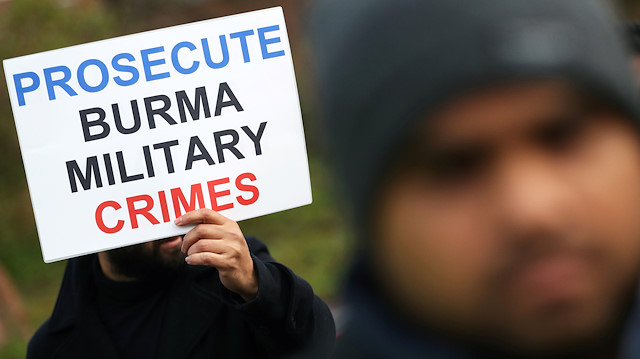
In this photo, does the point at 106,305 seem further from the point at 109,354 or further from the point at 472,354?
the point at 472,354

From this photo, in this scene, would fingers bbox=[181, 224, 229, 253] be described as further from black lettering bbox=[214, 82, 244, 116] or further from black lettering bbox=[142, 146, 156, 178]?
black lettering bbox=[214, 82, 244, 116]

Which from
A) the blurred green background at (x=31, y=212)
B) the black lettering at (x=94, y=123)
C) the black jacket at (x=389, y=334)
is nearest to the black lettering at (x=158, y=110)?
the black lettering at (x=94, y=123)

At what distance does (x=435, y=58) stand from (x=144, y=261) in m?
1.83

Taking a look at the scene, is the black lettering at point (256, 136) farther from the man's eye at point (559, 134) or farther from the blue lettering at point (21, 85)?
the man's eye at point (559, 134)

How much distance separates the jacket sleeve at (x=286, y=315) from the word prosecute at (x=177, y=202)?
0.20 m

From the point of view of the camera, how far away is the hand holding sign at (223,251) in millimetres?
2141

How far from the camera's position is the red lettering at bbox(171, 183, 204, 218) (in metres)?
2.32

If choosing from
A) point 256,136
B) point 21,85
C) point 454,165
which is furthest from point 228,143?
point 454,165

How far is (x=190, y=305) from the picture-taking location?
7.88ft

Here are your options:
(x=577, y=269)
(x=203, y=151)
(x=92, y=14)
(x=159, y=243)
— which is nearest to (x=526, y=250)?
(x=577, y=269)

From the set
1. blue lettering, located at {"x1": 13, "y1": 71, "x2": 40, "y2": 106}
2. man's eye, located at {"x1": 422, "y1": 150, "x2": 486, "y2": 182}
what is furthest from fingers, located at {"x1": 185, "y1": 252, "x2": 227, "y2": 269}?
man's eye, located at {"x1": 422, "y1": 150, "x2": 486, "y2": 182}

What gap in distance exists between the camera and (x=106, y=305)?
8.20 feet

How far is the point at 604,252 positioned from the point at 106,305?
1.98m

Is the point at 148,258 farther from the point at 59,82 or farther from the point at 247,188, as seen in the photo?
the point at 59,82
